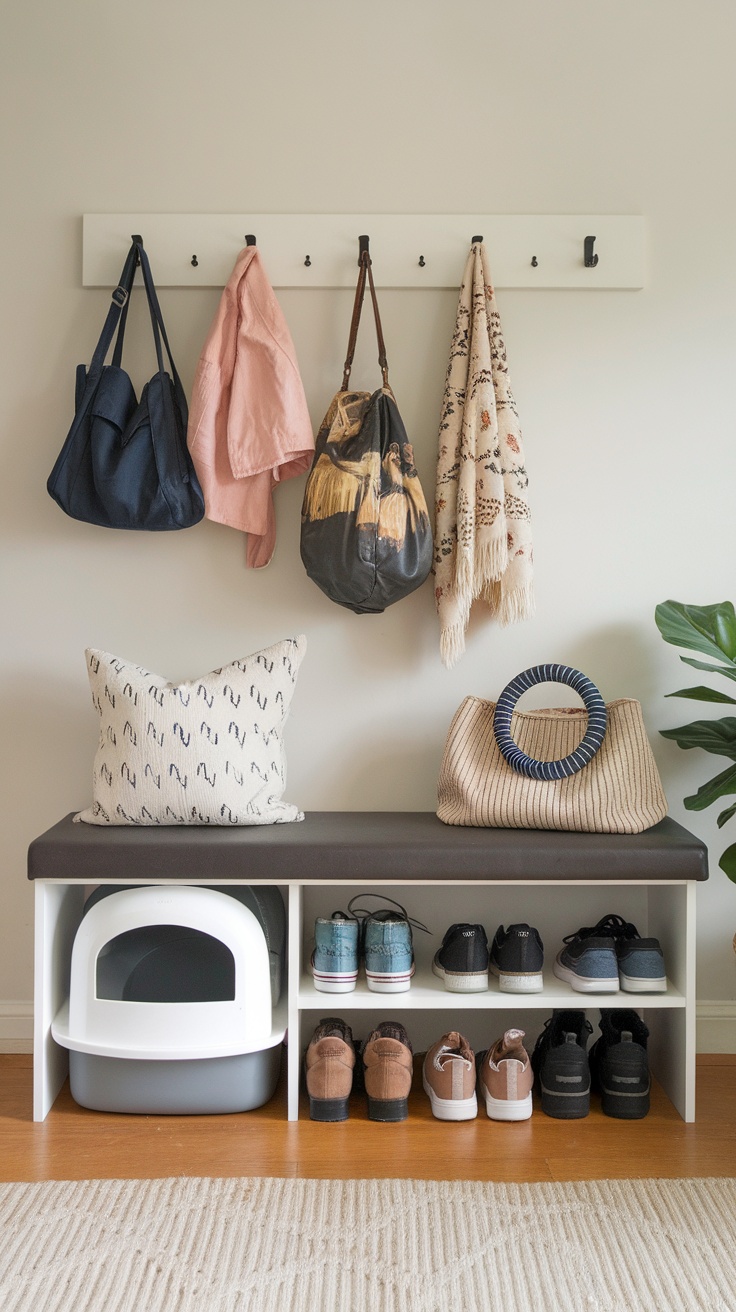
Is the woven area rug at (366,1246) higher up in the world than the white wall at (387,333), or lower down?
lower down

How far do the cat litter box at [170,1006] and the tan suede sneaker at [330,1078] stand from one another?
9cm

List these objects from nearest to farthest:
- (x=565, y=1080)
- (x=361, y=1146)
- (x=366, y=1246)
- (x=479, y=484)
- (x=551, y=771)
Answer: (x=366, y=1246) → (x=361, y=1146) → (x=565, y=1080) → (x=551, y=771) → (x=479, y=484)

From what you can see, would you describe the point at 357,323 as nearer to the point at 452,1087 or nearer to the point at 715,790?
the point at 715,790

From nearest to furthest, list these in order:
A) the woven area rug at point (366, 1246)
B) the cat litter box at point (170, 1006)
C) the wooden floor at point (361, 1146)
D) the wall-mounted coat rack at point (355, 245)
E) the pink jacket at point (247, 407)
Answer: the woven area rug at point (366, 1246), the wooden floor at point (361, 1146), the cat litter box at point (170, 1006), the pink jacket at point (247, 407), the wall-mounted coat rack at point (355, 245)

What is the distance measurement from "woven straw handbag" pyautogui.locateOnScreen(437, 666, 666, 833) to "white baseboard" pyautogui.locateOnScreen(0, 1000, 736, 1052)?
59 centimetres

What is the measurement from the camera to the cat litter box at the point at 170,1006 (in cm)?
181

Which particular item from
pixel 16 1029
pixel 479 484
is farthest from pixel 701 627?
pixel 16 1029

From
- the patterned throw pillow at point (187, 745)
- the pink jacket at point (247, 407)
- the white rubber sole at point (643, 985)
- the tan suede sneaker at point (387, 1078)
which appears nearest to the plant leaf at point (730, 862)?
the white rubber sole at point (643, 985)

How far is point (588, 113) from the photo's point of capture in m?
2.18

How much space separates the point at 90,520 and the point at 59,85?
1.01 metres

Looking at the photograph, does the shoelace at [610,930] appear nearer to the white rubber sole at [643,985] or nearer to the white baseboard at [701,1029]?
the white rubber sole at [643,985]

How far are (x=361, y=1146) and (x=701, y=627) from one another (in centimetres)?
121

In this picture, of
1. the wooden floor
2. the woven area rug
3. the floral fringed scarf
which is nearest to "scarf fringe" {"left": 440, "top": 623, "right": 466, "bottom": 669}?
the floral fringed scarf

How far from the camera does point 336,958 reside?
74.2 inches
